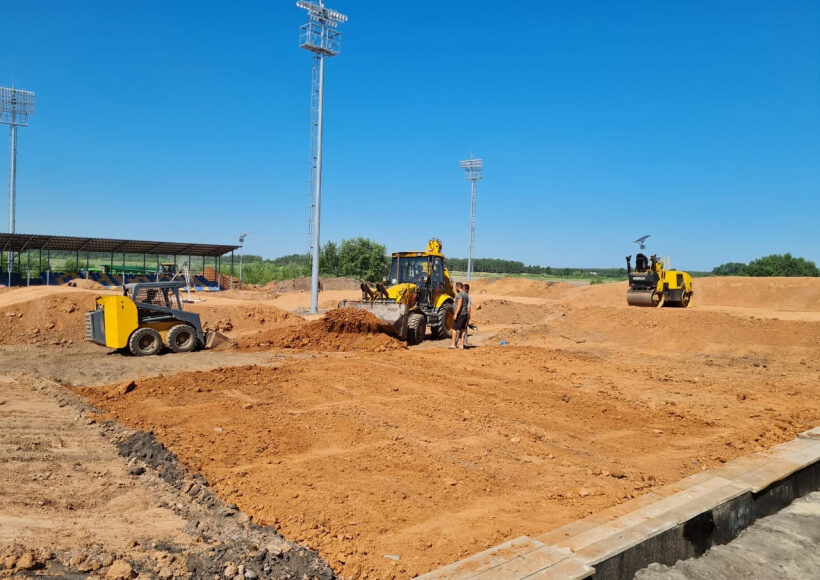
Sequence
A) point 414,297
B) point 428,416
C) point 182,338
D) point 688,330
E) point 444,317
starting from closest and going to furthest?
1. point 428,416
2. point 182,338
3. point 414,297
4. point 444,317
5. point 688,330

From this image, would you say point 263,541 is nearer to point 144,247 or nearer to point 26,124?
point 144,247

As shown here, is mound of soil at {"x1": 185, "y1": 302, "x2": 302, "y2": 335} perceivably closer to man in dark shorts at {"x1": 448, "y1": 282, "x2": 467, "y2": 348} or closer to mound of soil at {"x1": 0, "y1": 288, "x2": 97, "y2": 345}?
mound of soil at {"x1": 0, "y1": 288, "x2": 97, "y2": 345}

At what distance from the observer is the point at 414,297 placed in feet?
53.4

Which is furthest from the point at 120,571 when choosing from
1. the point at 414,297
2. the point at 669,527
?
the point at 414,297

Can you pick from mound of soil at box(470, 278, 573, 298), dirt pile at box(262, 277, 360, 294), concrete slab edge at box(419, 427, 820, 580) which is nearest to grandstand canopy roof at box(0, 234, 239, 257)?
dirt pile at box(262, 277, 360, 294)

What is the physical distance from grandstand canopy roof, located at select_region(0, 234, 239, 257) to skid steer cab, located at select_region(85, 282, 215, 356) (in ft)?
69.5

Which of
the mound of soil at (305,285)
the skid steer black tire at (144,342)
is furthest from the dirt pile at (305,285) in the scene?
the skid steer black tire at (144,342)

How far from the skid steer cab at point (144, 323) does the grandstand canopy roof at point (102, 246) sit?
21.2 metres

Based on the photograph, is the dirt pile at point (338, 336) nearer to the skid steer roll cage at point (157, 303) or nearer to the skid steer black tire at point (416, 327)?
the skid steer black tire at point (416, 327)

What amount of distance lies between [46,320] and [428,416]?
1386 centimetres

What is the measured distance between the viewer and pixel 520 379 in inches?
433

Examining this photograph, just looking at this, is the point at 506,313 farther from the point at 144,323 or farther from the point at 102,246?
the point at 102,246

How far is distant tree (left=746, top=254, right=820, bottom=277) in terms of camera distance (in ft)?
163

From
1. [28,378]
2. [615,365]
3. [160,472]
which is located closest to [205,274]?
[28,378]
